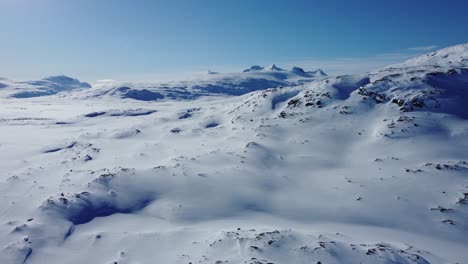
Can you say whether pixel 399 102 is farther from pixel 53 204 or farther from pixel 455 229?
pixel 53 204

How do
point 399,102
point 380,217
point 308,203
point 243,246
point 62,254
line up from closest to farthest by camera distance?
1. point 243,246
2. point 62,254
3. point 380,217
4. point 308,203
5. point 399,102

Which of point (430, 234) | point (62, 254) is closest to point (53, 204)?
point (62, 254)

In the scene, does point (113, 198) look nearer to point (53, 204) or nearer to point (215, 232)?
point (53, 204)

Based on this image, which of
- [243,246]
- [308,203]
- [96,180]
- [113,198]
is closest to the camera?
[243,246]

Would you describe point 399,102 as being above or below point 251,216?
above

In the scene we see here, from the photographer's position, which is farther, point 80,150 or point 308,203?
point 80,150

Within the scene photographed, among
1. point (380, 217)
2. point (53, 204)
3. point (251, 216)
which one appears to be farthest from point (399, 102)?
point (53, 204)
